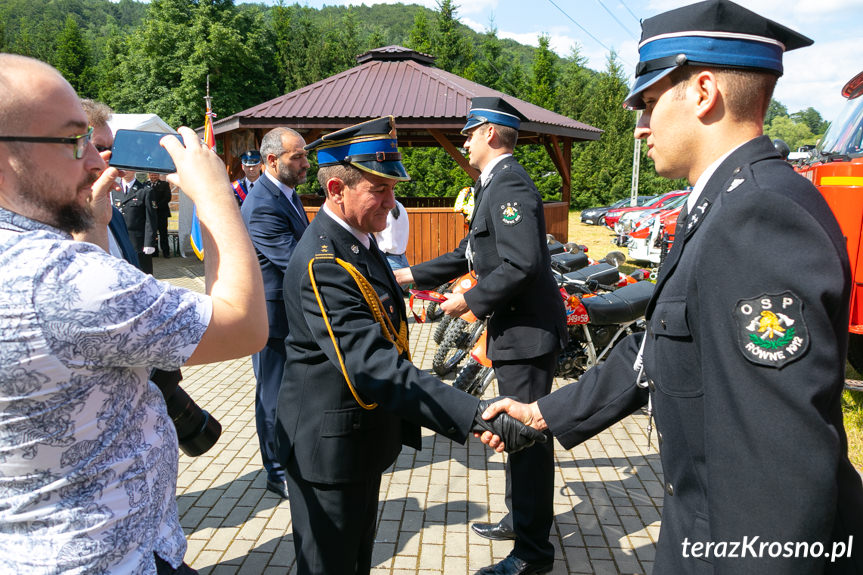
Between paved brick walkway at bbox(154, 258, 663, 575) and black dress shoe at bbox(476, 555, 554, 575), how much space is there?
6.2 inches

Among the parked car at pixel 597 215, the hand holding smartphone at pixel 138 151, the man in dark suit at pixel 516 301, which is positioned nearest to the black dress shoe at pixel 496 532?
the man in dark suit at pixel 516 301

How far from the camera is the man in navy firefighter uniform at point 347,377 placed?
2.07 meters

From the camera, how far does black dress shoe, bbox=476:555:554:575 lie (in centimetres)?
300

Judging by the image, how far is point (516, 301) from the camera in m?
3.14

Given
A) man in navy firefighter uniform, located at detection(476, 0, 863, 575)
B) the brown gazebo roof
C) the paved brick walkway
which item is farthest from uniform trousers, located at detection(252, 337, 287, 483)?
the brown gazebo roof

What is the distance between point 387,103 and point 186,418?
38.3ft

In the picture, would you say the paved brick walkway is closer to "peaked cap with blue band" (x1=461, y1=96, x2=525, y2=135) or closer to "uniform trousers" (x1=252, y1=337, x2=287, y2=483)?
"uniform trousers" (x1=252, y1=337, x2=287, y2=483)

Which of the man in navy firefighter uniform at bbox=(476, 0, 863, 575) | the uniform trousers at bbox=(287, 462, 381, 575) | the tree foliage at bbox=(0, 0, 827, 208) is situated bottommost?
the uniform trousers at bbox=(287, 462, 381, 575)

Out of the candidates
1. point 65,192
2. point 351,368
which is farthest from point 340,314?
point 65,192

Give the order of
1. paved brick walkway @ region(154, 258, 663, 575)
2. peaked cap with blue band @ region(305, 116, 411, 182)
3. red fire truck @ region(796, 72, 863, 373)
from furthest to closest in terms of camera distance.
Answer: red fire truck @ region(796, 72, 863, 373) → paved brick walkway @ region(154, 258, 663, 575) → peaked cap with blue band @ region(305, 116, 411, 182)

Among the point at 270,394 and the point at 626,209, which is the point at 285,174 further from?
the point at 626,209

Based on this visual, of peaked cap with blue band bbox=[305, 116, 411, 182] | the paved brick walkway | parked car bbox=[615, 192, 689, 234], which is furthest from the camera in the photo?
parked car bbox=[615, 192, 689, 234]

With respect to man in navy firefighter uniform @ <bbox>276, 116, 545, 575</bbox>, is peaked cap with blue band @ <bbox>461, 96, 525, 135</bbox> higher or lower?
higher

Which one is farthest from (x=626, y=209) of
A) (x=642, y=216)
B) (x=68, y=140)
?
(x=68, y=140)
